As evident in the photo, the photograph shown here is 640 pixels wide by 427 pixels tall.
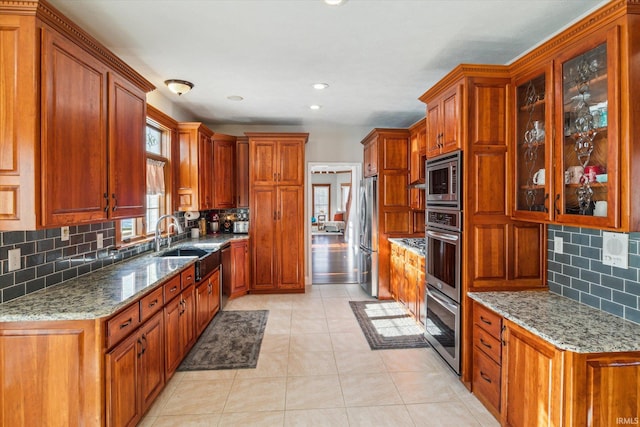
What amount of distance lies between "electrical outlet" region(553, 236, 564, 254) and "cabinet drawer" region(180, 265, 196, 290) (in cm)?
294

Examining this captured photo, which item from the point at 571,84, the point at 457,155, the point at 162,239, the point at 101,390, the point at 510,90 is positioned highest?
the point at 510,90

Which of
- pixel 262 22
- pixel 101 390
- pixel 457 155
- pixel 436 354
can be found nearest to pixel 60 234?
pixel 101 390

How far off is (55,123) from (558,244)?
3256mm

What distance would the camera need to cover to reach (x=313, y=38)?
256 centimetres

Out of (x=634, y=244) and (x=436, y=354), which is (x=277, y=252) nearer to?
(x=436, y=354)

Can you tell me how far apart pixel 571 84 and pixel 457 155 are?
791 millimetres

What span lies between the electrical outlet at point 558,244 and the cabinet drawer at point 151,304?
287 centimetres

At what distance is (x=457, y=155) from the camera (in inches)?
99.7

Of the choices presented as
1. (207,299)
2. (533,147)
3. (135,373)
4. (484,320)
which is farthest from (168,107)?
(484,320)

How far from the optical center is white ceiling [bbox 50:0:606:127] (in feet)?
7.04

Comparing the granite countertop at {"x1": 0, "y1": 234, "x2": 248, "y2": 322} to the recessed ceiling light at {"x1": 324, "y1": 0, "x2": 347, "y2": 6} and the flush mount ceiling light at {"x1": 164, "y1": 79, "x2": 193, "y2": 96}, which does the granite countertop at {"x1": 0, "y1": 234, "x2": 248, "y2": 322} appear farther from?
the recessed ceiling light at {"x1": 324, "y1": 0, "x2": 347, "y2": 6}

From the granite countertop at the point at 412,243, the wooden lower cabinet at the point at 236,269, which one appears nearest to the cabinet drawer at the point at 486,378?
the granite countertop at the point at 412,243

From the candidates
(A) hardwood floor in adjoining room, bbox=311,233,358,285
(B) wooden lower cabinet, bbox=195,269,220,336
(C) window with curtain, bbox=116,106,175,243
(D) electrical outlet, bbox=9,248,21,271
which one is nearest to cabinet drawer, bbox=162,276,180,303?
(B) wooden lower cabinet, bbox=195,269,220,336

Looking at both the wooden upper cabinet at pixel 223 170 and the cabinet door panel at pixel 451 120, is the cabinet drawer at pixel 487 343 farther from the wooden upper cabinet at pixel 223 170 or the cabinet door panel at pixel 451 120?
the wooden upper cabinet at pixel 223 170
